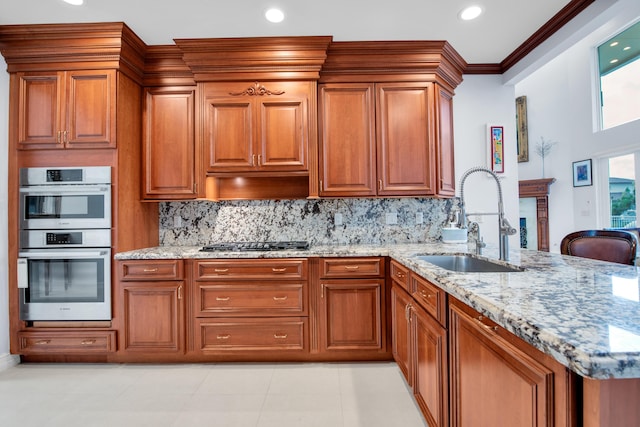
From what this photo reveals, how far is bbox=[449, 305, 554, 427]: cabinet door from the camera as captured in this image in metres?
0.79

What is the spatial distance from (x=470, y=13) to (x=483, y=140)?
1.21 meters

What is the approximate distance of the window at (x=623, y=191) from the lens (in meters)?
5.46

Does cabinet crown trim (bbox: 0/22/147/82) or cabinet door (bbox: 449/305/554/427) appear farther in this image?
cabinet crown trim (bbox: 0/22/147/82)

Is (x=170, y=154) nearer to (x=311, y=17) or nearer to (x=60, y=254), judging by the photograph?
(x=60, y=254)

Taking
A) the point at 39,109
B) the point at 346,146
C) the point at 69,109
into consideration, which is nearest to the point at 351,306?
the point at 346,146

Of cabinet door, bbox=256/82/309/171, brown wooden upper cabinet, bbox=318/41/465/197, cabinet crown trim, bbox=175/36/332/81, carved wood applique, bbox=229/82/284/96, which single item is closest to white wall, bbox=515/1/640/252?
brown wooden upper cabinet, bbox=318/41/465/197

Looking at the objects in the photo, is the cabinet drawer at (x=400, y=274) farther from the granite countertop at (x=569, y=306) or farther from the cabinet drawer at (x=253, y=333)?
the cabinet drawer at (x=253, y=333)

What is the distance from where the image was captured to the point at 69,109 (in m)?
2.50

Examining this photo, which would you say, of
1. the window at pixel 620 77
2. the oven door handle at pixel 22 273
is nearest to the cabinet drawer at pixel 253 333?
the oven door handle at pixel 22 273

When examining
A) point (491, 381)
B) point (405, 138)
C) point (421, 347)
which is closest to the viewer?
point (491, 381)

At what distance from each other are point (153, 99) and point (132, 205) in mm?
960

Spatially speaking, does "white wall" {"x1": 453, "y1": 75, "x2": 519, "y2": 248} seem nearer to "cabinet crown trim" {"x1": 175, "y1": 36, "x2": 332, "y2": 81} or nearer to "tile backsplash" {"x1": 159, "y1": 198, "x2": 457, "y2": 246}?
"tile backsplash" {"x1": 159, "y1": 198, "x2": 457, "y2": 246}

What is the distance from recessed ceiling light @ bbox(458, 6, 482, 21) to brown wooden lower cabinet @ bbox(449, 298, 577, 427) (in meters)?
2.19

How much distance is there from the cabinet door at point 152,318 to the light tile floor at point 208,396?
0.61ft
